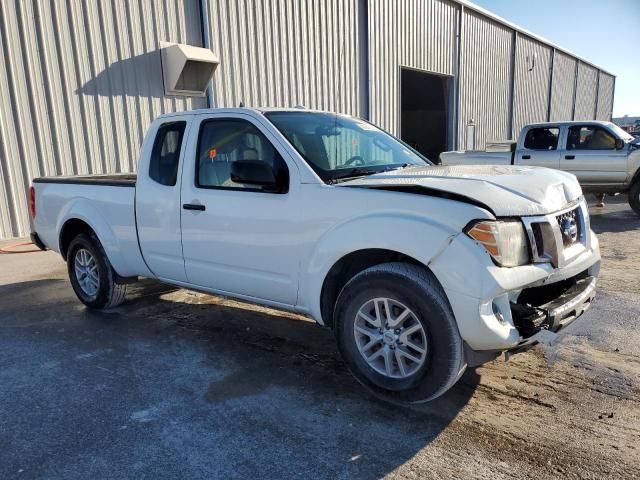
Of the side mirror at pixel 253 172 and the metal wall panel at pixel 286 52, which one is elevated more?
the metal wall panel at pixel 286 52

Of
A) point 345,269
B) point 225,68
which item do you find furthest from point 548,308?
point 225,68

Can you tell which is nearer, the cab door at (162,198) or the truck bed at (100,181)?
the cab door at (162,198)

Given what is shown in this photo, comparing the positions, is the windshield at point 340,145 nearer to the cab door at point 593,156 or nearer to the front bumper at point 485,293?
the front bumper at point 485,293

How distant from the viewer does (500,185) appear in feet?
10.3

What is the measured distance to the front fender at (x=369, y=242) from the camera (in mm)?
2869

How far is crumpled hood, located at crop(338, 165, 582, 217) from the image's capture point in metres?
2.93

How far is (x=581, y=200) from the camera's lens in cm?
360

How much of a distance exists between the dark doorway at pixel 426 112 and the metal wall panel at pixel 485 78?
2.66ft

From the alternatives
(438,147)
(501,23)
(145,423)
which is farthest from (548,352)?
(501,23)

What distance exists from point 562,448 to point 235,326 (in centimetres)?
291

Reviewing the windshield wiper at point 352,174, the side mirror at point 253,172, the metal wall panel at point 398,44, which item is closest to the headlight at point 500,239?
the windshield wiper at point 352,174

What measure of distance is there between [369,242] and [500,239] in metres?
0.77

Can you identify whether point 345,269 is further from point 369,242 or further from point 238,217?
point 238,217

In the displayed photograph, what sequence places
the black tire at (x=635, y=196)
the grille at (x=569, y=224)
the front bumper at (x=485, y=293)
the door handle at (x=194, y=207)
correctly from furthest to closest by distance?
1. the black tire at (x=635, y=196)
2. the door handle at (x=194, y=207)
3. the grille at (x=569, y=224)
4. the front bumper at (x=485, y=293)
